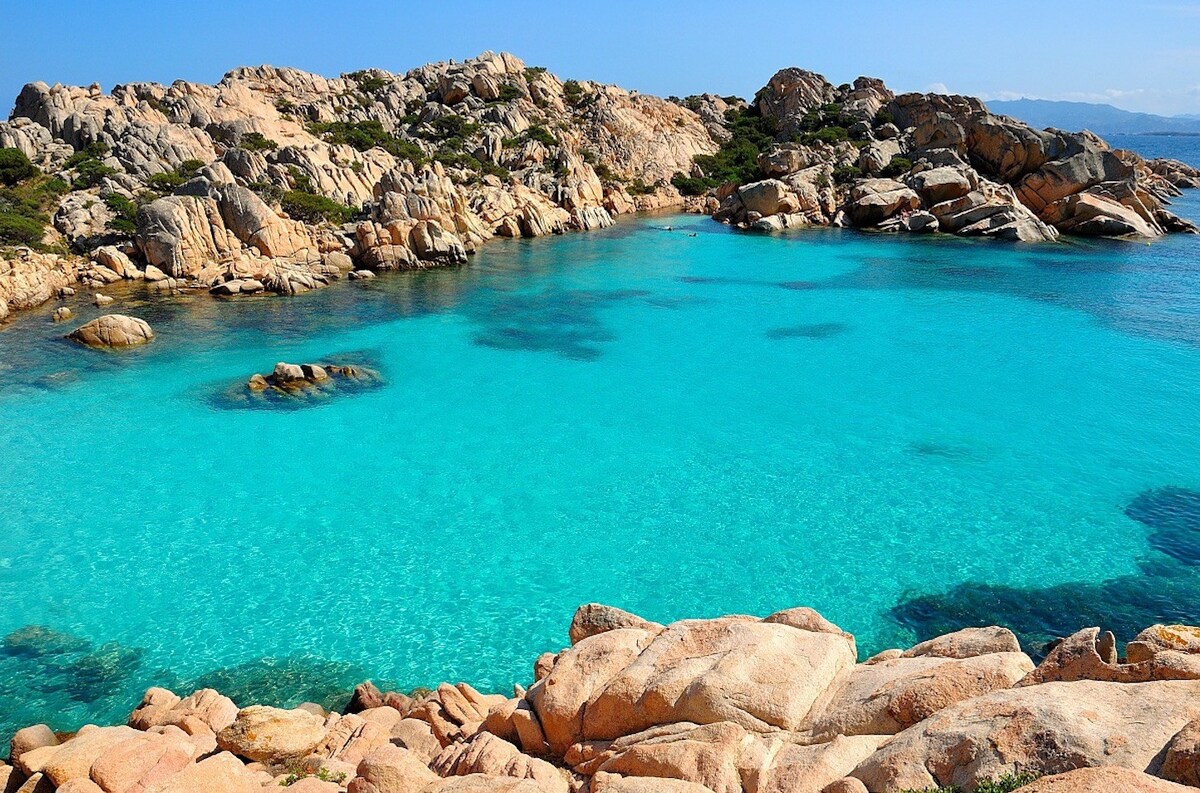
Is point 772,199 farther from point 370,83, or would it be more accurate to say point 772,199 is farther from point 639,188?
point 370,83

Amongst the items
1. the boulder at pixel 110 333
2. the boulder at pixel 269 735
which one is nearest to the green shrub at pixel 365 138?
the boulder at pixel 110 333

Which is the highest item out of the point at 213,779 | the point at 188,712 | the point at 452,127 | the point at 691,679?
the point at 452,127

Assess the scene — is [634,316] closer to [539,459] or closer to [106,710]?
[539,459]

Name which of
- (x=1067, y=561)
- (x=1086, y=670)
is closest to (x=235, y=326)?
(x=1067, y=561)

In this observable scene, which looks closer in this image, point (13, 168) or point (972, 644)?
point (972, 644)

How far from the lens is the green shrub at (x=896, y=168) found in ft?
302

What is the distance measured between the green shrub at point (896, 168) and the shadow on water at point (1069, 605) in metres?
80.3

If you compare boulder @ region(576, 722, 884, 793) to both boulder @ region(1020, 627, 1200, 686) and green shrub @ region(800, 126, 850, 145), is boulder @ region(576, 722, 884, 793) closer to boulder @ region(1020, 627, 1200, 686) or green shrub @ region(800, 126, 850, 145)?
boulder @ region(1020, 627, 1200, 686)

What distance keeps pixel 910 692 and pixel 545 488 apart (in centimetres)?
1693

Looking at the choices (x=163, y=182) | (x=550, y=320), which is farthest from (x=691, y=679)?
(x=163, y=182)

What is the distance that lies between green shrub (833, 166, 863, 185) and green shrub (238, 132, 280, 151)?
65574mm

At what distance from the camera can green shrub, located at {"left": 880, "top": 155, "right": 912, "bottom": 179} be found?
92188 mm

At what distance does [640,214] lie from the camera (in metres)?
101

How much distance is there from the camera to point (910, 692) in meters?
9.79
